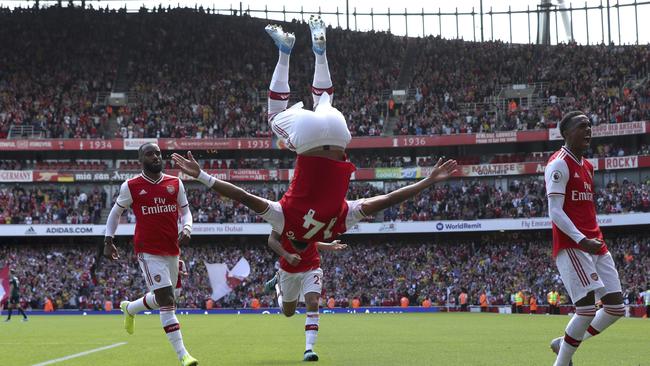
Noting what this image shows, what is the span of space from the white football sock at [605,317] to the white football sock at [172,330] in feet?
16.2

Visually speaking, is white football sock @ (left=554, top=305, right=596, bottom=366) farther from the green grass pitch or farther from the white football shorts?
the green grass pitch

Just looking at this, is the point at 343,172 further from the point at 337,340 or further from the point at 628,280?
the point at 628,280

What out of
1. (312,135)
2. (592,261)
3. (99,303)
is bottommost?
(99,303)

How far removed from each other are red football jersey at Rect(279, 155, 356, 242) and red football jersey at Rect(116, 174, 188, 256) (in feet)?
10.4

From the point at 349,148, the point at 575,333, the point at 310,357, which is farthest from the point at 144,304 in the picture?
the point at 349,148

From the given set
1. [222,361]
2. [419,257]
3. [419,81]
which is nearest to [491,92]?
[419,81]

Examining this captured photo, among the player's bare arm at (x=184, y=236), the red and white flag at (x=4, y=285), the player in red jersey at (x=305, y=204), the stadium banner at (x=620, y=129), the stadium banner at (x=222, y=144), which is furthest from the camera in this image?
the stadium banner at (x=222, y=144)

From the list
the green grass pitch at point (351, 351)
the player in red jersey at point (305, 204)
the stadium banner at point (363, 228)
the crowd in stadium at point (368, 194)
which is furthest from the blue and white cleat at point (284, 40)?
the crowd in stadium at point (368, 194)

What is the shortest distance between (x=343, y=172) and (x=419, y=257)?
48.4 meters

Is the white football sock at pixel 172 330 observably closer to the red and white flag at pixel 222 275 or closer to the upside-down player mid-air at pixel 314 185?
the upside-down player mid-air at pixel 314 185

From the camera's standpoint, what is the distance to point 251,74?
2726 inches

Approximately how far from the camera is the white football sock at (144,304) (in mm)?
13469

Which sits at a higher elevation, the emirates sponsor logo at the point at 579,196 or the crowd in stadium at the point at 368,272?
the emirates sponsor logo at the point at 579,196

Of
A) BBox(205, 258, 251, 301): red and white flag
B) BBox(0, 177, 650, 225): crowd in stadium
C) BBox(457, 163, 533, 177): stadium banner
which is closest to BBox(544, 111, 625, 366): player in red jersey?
BBox(205, 258, 251, 301): red and white flag
